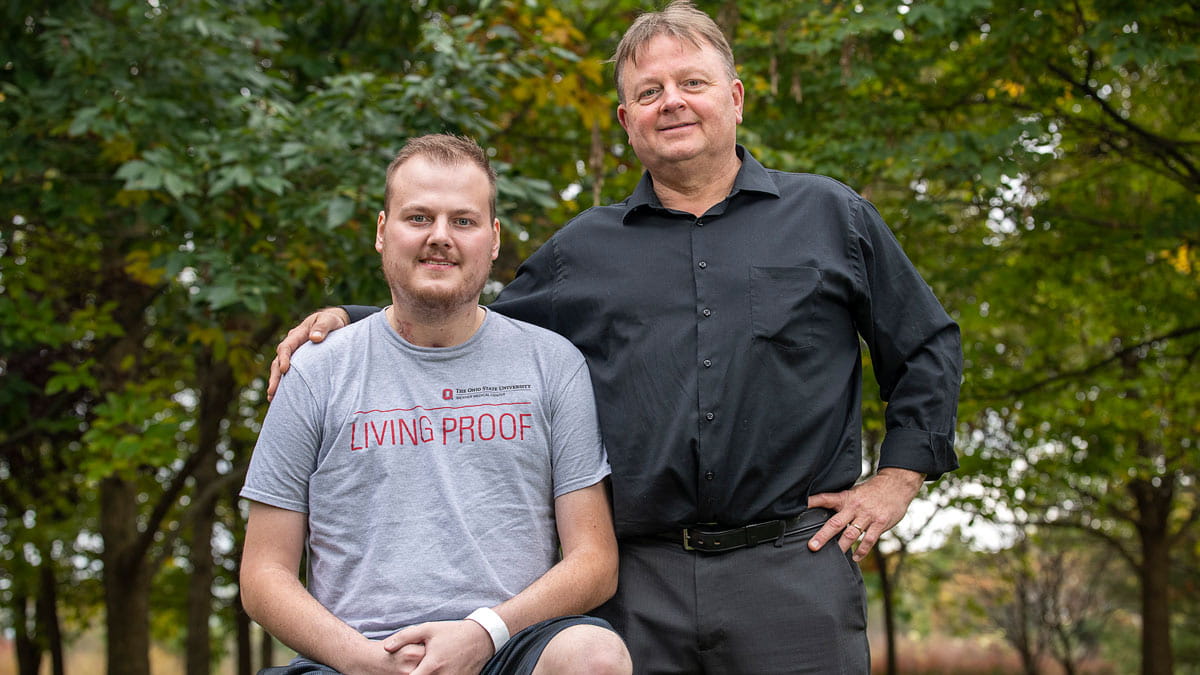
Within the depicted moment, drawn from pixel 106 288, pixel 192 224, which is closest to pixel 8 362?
pixel 106 288

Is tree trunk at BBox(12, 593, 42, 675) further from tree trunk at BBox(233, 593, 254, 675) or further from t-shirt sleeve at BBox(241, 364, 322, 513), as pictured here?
t-shirt sleeve at BBox(241, 364, 322, 513)

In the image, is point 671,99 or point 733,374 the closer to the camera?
point 733,374


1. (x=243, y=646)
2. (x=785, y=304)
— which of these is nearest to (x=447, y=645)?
(x=785, y=304)

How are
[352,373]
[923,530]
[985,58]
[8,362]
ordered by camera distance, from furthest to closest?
[923,530] < [8,362] < [985,58] < [352,373]

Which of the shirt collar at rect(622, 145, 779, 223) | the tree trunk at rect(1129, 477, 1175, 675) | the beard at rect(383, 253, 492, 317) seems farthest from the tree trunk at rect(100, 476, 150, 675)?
the tree trunk at rect(1129, 477, 1175, 675)

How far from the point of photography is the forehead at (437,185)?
8.69 feet

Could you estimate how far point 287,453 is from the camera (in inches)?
102

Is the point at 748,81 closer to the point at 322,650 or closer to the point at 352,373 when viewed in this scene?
the point at 352,373

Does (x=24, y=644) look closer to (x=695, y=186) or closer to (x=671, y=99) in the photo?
(x=695, y=186)

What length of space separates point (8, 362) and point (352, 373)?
7.58m

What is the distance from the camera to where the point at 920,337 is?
279 centimetres

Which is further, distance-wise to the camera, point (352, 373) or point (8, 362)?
point (8, 362)

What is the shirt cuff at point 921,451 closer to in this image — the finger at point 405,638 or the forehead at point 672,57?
the forehead at point 672,57

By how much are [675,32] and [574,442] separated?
3.62 ft
